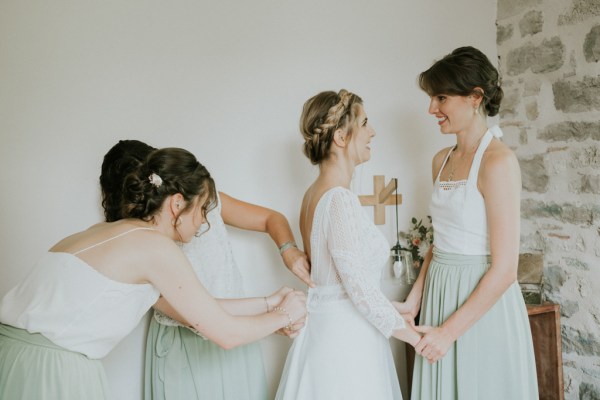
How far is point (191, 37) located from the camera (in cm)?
221

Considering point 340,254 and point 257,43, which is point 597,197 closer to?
point 340,254

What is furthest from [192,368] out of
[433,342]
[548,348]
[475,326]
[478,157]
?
[548,348]

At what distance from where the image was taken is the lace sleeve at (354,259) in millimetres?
1568

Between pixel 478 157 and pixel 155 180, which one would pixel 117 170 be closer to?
pixel 155 180

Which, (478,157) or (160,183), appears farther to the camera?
(478,157)

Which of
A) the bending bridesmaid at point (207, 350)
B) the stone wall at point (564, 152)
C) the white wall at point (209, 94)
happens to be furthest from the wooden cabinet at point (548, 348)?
the bending bridesmaid at point (207, 350)

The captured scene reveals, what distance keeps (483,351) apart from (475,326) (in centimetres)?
9

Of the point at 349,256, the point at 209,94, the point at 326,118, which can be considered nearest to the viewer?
the point at 349,256

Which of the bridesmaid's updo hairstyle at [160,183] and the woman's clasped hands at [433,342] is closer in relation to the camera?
the bridesmaid's updo hairstyle at [160,183]

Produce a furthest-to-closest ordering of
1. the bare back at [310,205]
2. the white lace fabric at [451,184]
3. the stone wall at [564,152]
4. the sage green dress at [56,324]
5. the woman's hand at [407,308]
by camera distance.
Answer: the stone wall at [564,152], the woman's hand at [407,308], the white lace fabric at [451,184], the bare back at [310,205], the sage green dress at [56,324]

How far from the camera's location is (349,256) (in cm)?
157

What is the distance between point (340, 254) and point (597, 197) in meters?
1.51

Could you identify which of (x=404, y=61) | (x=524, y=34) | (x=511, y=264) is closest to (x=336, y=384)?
(x=511, y=264)

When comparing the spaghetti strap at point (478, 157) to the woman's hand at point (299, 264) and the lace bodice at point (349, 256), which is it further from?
the woman's hand at point (299, 264)
